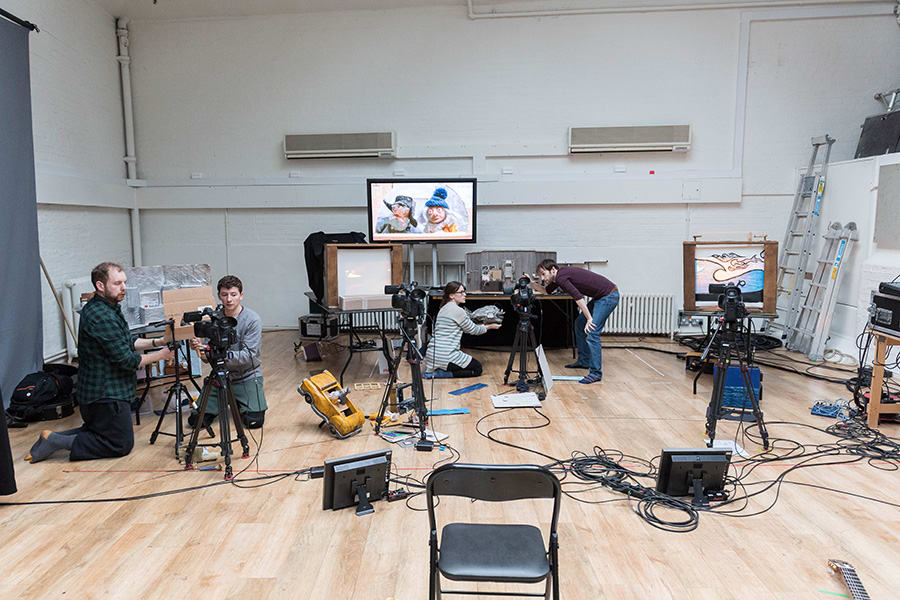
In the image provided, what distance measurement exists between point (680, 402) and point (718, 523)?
6.96 feet

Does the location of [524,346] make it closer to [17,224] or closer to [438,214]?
[438,214]

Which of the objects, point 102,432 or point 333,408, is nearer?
point 102,432

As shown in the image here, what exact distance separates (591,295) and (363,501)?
352 cm

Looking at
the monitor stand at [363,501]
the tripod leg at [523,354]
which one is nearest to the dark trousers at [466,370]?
the tripod leg at [523,354]

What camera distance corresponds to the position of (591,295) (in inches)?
233

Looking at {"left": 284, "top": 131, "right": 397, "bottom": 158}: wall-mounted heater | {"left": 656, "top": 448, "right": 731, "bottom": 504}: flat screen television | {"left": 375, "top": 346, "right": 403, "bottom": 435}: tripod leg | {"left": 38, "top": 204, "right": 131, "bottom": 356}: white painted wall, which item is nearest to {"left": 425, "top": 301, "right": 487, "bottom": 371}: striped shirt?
{"left": 375, "top": 346, "right": 403, "bottom": 435}: tripod leg

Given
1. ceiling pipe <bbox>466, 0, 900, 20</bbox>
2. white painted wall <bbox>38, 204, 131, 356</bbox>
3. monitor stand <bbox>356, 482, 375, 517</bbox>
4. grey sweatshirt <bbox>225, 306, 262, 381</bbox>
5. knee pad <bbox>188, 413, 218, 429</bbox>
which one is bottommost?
monitor stand <bbox>356, 482, 375, 517</bbox>

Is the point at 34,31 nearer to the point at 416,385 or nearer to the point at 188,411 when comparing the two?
the point at 188,411

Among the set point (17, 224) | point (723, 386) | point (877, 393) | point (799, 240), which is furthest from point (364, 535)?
point (799, 240)

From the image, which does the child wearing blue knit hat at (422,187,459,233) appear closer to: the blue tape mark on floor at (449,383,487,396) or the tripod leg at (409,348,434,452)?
the blue tape mark on floor at (449,383,487,396)

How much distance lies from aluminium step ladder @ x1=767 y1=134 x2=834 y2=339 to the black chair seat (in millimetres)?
6005

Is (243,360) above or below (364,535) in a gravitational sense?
above

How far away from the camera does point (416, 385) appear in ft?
13.8

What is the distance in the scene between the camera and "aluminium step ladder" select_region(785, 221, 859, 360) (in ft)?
21.3
